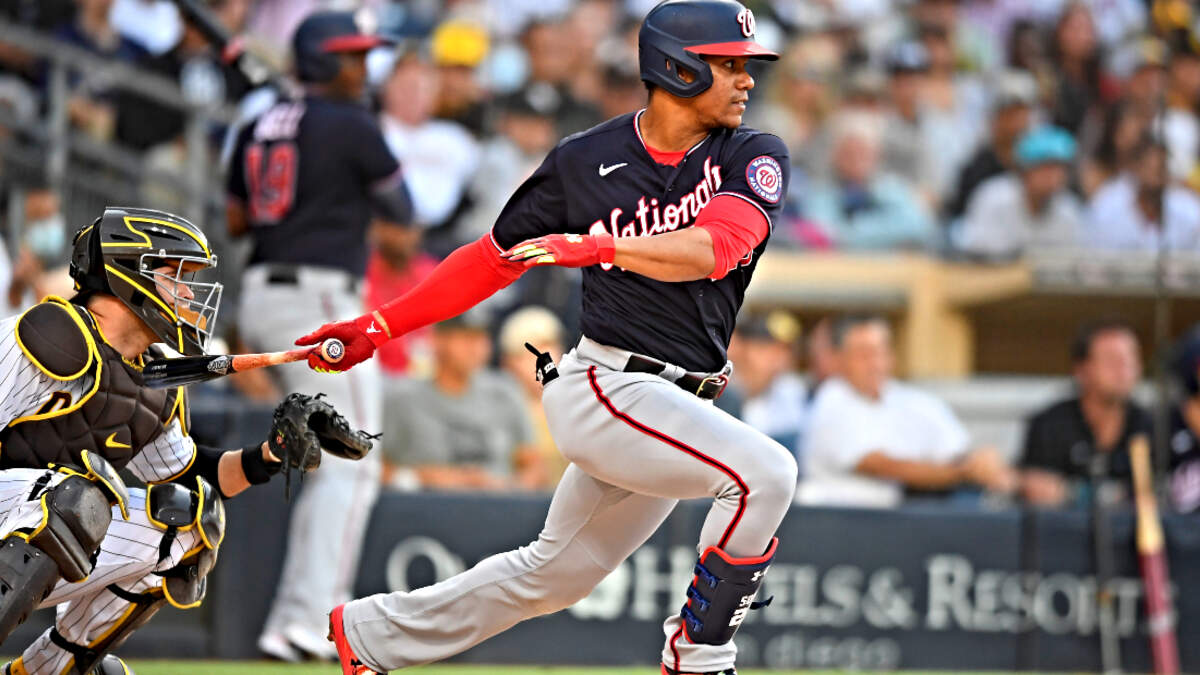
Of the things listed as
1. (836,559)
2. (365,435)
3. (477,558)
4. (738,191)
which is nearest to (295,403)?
(365,435)

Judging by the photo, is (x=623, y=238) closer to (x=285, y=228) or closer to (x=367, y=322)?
(x=367, y=322)

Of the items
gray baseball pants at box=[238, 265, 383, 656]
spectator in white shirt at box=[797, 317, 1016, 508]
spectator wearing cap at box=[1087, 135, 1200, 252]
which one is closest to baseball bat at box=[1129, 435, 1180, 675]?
spectator in white shirt at box=[797, 317, 1016, 508]

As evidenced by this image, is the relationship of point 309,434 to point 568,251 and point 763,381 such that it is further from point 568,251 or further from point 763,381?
point 763,381

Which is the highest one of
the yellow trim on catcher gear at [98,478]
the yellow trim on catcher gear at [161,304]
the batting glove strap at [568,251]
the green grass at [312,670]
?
the batting glove strap at [568,251]

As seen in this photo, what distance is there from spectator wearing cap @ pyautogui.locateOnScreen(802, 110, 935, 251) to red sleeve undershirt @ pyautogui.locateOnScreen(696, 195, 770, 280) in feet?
25.1

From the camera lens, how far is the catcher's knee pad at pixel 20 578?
4074mm

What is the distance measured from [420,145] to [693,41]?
629 cm

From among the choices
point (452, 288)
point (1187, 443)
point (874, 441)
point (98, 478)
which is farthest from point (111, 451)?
point (1187, 443)

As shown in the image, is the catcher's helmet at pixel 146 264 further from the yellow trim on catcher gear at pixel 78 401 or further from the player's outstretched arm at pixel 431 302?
the player's outstretched arm at pixel 431 302

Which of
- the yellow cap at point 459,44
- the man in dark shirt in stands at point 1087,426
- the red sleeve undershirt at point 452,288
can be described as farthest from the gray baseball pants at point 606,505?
the yellow cap at point 459,44

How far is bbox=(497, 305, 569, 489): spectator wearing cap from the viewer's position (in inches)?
331

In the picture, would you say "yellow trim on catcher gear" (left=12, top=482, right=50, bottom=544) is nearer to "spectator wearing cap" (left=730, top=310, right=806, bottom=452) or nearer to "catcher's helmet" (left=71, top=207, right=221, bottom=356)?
"catcher's helmet" (left=71, top=207, right=221, bottom=356)

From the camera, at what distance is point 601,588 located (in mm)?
7617

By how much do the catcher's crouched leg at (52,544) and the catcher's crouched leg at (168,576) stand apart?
11.8 inches
